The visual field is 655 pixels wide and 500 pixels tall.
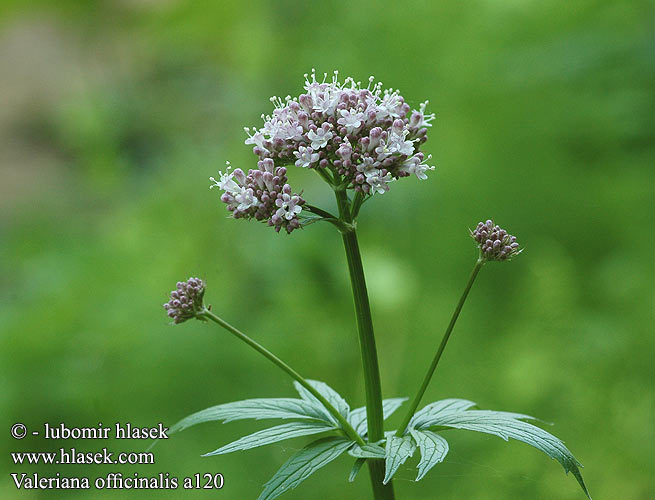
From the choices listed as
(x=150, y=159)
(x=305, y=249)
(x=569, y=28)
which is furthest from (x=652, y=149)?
(x=150, y=159)

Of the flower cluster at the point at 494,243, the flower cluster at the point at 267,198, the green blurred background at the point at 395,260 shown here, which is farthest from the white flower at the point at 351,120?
the green blurred background at the point at 395,260

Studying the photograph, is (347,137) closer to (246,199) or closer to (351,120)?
(351,120)

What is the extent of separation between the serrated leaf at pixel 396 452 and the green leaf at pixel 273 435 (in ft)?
0.33

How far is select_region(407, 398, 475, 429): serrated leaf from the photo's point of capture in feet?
3.17

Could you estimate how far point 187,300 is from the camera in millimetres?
967

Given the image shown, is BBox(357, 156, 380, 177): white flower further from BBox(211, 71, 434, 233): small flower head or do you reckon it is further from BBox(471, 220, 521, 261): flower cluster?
BBox(471, 220, 521, 261): flower cluster

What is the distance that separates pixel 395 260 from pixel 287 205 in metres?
2.05

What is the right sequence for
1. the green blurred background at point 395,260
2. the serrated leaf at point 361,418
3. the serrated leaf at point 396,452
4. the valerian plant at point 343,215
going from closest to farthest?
the serrated leaf at point 396,452
the valerian plant at point 343,215
the serrated leaf at point 361,418
the green blurred background at point 395,260

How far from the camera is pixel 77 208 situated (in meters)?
3.97

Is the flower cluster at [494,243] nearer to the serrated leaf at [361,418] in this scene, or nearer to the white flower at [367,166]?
the white flower at [367,166]

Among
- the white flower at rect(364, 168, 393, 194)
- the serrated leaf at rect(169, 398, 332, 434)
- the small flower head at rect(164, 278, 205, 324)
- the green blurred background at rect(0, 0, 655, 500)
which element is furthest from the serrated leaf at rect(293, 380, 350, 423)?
the green blurred background at rect(0, 0, 655, 500)

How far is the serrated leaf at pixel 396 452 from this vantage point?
792 millimetres

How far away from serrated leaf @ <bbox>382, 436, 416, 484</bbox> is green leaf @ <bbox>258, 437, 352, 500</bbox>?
61mm

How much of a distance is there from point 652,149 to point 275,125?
2203 millimetres
